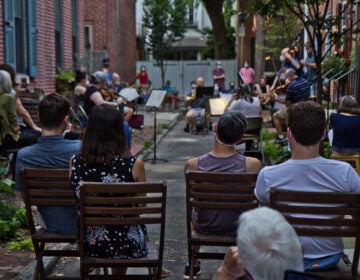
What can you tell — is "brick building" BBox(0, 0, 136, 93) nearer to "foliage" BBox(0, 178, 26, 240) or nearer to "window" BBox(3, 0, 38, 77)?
"window" BBox(3, 0, 38, 77)

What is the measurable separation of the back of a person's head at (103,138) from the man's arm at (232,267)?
5.56ft

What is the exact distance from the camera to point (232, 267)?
2.77 meters

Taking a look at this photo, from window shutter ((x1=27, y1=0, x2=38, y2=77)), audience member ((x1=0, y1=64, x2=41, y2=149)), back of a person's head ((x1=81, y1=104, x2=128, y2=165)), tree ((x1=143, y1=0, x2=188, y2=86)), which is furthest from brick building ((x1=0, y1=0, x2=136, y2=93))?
tree ((x1=143, y1=0, x2=188, y2=86))

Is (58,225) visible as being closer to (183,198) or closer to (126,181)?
(126,181)

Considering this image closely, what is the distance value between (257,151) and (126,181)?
717 centimetres

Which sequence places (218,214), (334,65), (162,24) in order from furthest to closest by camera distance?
(162,24), (334,65), (218,214)

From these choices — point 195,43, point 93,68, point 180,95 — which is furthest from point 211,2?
point 195,43

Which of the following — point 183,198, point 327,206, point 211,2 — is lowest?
point 183,198

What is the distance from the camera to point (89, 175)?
4.36m

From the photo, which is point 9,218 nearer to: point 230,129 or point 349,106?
point 230,129

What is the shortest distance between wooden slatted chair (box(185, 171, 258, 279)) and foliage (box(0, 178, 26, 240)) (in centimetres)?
275

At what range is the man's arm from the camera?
272 cm

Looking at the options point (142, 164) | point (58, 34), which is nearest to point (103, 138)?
point (142, 164)

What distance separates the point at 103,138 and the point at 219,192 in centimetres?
95
